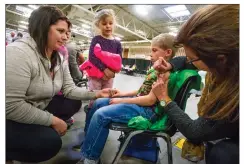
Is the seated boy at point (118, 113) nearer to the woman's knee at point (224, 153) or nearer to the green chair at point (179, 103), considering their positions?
the green chair at point (179, 103)

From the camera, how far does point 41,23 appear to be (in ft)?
3.01

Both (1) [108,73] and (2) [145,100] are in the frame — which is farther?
(1) [108,73]

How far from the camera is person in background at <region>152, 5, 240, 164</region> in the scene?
624 millimetres

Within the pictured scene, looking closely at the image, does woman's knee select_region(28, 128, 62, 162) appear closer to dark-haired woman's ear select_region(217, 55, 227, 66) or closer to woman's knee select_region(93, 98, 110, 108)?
woman's knee select_region(93, 98, 110, 108)

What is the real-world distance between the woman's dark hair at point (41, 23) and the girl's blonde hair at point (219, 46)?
66 cm

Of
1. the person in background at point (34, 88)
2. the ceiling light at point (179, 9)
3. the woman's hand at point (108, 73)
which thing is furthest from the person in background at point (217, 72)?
the woman's hand at point (108, 73)

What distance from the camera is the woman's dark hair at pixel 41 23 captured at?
0.91 metres

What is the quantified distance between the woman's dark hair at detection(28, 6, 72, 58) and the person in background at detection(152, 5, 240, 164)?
26.1 inches

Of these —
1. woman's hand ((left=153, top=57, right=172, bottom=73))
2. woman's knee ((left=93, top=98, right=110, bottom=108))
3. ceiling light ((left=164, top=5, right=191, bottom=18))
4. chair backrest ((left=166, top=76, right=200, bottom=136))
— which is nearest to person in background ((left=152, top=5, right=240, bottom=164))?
chair backrest ((left=166, top=76, right=200, bottom=136))

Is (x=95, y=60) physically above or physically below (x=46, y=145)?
above

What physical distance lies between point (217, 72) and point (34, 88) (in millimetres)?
858

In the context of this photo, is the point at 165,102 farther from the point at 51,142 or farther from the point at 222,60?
the point at 51,142

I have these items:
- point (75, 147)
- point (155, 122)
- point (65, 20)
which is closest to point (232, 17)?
point (155, 122)

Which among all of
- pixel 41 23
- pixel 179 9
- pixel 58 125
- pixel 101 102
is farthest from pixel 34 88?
pixel 179 9
